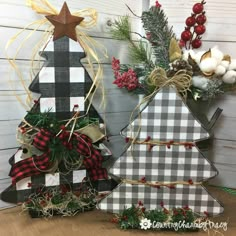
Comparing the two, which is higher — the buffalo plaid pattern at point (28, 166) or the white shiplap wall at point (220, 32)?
the white shiplap wall at point (220, 32)

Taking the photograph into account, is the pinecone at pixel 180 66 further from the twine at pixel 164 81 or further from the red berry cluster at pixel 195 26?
the red berry cluster at pixel 195 26

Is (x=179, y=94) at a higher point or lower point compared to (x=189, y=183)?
higher

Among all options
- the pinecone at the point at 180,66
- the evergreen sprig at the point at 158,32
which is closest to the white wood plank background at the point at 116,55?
the evergreen sprig at the point at 158,32

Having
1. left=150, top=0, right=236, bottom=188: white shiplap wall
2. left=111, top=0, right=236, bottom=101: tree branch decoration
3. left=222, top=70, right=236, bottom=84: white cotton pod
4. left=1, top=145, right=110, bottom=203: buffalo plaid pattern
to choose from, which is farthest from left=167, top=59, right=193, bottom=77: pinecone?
left=1, top=145, right=110, bottom=203: buffalo plaid pattern

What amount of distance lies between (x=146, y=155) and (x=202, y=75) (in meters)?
0.26

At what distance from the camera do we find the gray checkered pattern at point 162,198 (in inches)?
31.0

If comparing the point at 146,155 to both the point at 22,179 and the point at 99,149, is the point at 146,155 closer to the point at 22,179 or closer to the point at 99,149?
the point at 99,149

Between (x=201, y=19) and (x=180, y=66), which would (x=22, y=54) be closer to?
(x=180, y=66)

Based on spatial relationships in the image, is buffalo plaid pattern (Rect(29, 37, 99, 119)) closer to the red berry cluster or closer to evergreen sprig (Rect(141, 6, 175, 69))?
evergreen sprig (Rect(141, 6, 175, 69))

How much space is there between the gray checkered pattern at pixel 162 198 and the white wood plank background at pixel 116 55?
0.24 m

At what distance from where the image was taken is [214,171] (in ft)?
2.55

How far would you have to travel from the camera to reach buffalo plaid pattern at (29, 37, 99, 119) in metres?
0.78

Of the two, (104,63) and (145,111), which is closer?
(145,111)

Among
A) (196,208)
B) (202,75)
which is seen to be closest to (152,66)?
(202,75)
